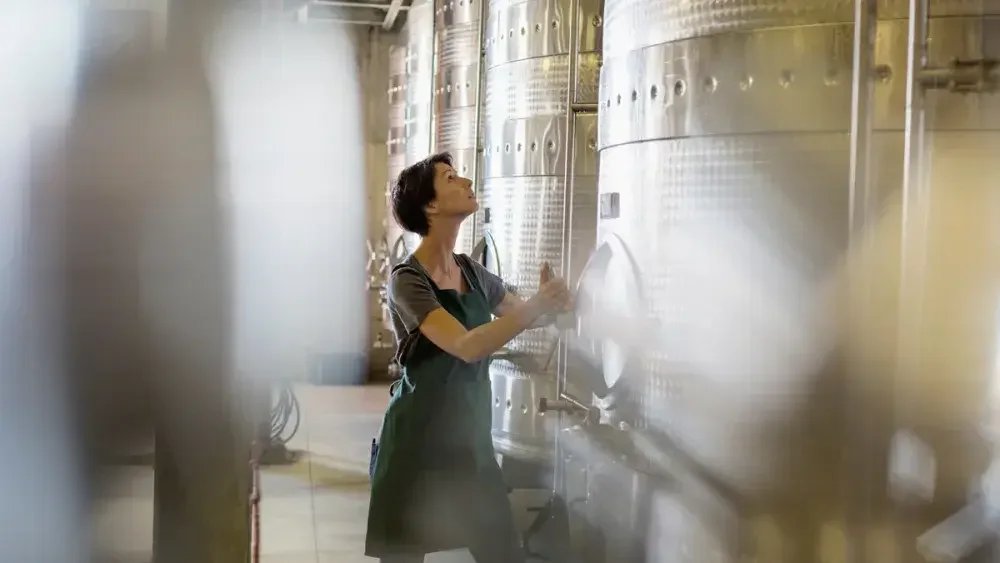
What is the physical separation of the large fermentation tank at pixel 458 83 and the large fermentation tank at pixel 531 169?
0.66 metres

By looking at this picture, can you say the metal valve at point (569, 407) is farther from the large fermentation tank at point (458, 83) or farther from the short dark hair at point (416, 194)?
the large fermentation tank at point (458, 83)

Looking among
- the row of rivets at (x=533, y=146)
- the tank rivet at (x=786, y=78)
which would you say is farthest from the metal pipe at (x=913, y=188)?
the row of rivets at (x=533, y=146)

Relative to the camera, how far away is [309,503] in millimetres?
4238

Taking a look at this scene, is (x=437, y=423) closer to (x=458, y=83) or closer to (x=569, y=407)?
(x=569, y=407)

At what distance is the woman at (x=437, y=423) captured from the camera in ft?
7.25

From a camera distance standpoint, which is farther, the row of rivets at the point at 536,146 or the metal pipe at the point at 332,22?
the metal pipe at the point at 332,22

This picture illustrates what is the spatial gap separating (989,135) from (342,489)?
349 centimetres

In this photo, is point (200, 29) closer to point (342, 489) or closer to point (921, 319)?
point (921, 319)

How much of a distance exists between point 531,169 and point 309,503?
184 centimetres

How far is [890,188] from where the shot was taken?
1745mm

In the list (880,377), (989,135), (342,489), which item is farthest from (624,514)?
(342,489)

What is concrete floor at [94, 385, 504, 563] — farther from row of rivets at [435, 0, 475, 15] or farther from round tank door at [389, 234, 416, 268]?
row of rivets at [435, 0, 475, 15]

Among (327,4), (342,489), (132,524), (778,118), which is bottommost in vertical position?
(342,489)

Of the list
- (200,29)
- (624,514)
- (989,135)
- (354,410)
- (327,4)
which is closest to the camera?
(200,29)
